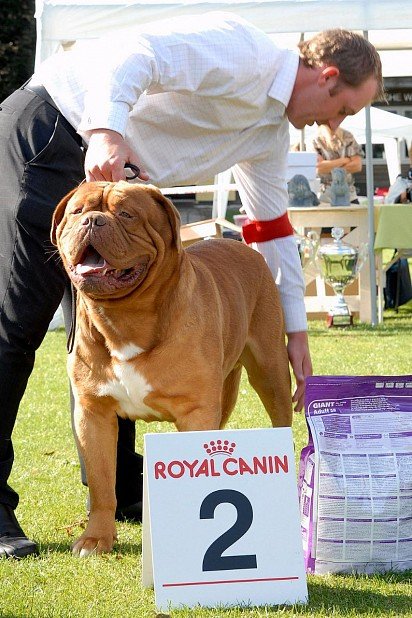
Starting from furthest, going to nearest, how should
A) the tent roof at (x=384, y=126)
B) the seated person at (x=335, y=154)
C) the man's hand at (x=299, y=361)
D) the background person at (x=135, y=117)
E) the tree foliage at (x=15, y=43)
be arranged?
1. the tree foliage at (x=15, y=43)
2. the tent roof at (x=384, y=126)
3. the seated person at (x=335, y=154)
4. the man's hand at (x=299, y=361)
5. the background person at (x=135, y=117)

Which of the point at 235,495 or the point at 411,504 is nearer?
the point at 235,495

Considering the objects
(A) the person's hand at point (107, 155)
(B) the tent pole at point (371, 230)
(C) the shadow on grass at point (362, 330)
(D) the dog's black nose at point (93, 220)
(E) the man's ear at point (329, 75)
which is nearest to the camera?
(D) the dog's black nose at point (93, 220)

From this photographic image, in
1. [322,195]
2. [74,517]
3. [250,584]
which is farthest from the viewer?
[322,195]

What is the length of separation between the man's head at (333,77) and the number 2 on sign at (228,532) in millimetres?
1519

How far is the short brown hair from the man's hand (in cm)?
106

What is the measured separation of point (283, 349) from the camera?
4.16 metres

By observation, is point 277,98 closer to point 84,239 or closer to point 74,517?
point 84,239

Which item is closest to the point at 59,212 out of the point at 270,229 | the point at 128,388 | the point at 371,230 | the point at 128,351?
the point at 128,351

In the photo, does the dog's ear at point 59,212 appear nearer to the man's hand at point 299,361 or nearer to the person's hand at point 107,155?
the person's hand at point 107,155

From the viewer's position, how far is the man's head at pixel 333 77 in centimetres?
370

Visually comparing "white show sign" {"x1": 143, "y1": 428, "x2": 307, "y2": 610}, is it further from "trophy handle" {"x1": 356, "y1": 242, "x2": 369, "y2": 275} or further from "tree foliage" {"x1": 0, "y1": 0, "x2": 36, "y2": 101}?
"tree foliage" {"x1": 0, "y1": 0, "x2": 36, "y2": 101}

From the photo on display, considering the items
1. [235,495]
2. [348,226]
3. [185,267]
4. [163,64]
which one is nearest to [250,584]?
[235,495]

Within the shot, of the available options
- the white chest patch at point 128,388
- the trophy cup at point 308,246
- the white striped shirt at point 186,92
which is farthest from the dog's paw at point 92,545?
the trophy cup at point 308,246

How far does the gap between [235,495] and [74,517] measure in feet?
4.17
